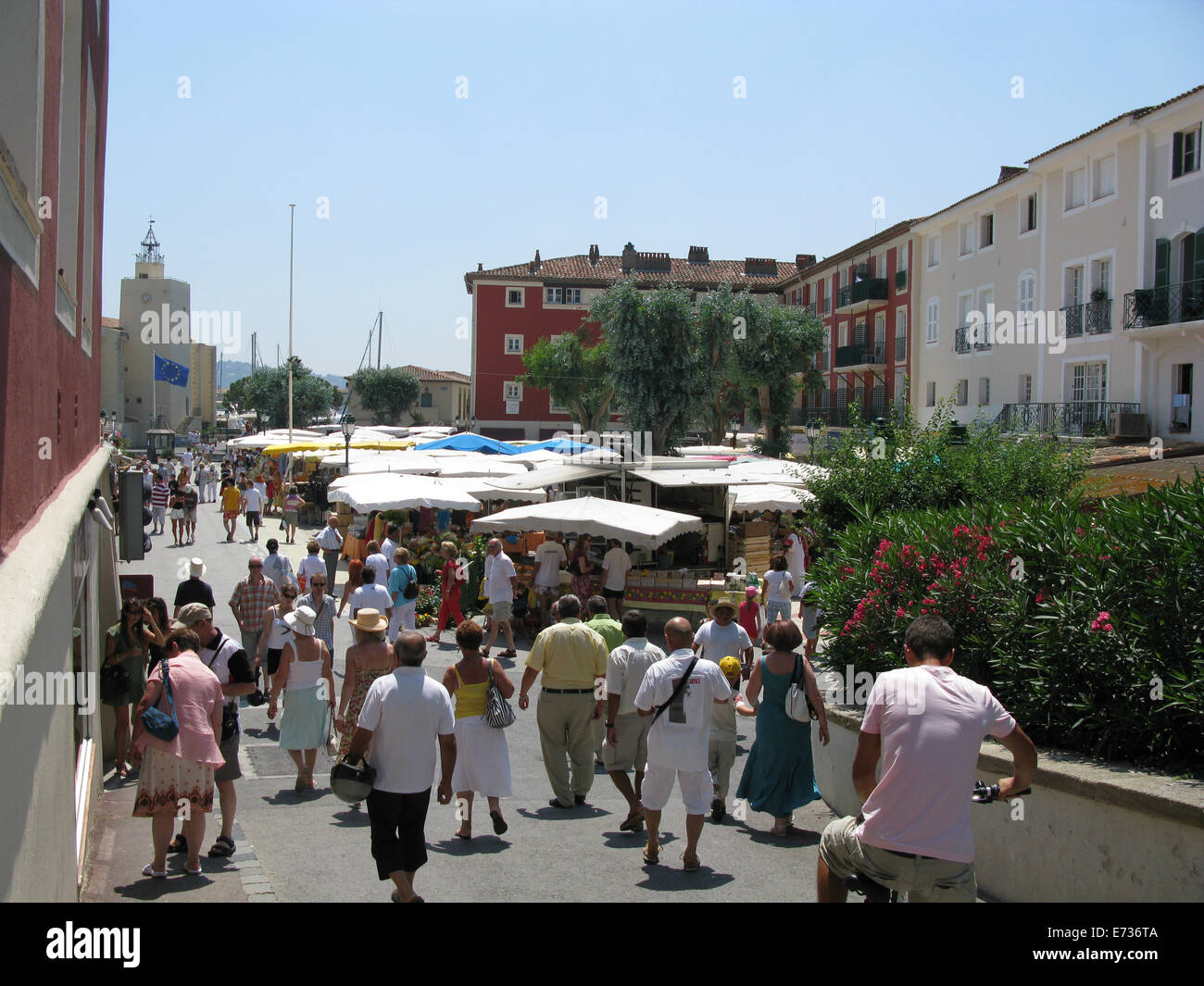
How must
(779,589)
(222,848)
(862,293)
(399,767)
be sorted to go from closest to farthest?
(399,767)
(222,848)
(779,589)
(862,293)

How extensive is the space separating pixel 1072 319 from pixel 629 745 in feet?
85.7

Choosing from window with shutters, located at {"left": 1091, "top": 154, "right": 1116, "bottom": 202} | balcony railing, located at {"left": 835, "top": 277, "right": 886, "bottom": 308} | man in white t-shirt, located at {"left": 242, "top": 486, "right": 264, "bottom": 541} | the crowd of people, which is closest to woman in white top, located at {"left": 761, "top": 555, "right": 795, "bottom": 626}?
the crowd of people

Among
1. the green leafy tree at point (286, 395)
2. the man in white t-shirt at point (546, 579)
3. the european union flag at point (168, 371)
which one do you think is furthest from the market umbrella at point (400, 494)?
the green leafy tree at point (286, 395)

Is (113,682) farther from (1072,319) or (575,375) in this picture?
(575,375)

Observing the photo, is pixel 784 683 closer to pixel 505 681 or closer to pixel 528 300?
pixel 505 681

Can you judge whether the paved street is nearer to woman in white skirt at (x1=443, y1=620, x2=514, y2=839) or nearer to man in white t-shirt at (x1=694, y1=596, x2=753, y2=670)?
woman in white skirt at (x1=443, y1=620, x2=514, y2=839)

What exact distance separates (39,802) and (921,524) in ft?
22.8

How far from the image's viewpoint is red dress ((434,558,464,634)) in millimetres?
15484

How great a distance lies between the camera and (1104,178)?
1129 inches

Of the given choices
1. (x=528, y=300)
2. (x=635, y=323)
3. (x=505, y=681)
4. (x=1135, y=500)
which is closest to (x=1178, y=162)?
(x=635, y=323)

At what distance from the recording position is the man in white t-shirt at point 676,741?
22.7ft

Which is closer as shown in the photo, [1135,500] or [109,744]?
[1135,500]

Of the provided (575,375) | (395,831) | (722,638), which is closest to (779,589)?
(722,638)

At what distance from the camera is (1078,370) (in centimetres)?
3028
